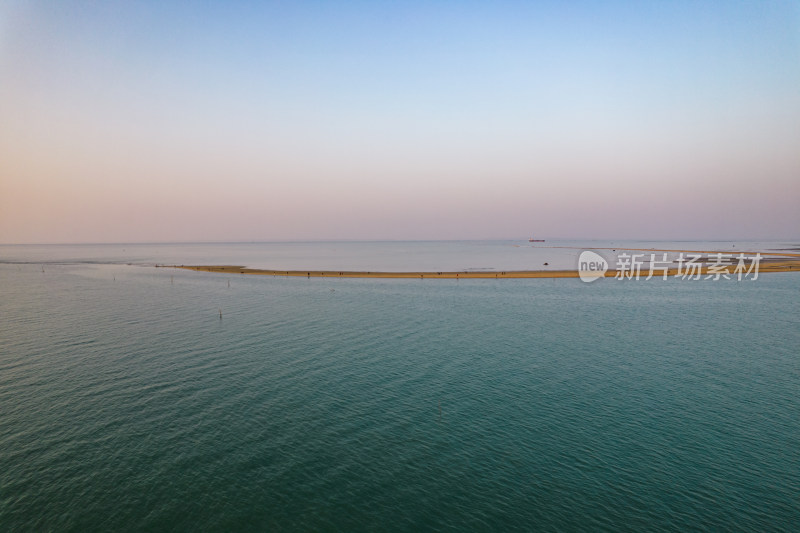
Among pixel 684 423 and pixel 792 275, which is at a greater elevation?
pixel 792 275

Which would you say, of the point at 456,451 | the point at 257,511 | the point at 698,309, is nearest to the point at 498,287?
the point at 698,309

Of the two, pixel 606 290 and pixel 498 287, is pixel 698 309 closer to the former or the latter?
pixel 606 290

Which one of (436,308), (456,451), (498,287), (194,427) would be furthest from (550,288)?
(194,427)

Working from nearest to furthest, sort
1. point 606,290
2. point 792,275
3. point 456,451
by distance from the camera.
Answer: point 456,451
point 606,290
point 792,275

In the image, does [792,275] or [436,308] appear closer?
[436,308]

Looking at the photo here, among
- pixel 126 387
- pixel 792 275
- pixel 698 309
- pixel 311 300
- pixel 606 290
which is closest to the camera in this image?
pixel 126 387

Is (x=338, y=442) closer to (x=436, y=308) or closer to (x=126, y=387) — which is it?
(x=126, y=387)
